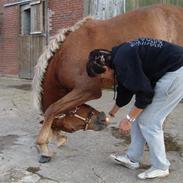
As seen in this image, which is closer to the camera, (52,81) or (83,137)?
(52,81)

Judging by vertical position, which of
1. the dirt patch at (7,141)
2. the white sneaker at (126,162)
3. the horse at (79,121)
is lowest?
the dirt patch at (7,141)

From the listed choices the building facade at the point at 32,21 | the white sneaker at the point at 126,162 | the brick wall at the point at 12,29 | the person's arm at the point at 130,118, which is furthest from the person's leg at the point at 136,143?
the brick wall at the point at 12,29

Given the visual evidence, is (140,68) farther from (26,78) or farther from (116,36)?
(26,78)

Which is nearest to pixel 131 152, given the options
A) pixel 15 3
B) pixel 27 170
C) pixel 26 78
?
pixel 27 170

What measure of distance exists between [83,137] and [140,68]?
245 centimetres

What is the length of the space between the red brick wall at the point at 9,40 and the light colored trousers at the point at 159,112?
10.8 m

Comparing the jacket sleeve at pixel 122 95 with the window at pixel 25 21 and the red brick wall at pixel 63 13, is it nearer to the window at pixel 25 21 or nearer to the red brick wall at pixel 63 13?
the red brick wall at pixel 63 13

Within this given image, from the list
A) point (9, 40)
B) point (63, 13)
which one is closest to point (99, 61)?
point (63, 13)

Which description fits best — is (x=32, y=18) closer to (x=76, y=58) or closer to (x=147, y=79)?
(x=76, y=58)

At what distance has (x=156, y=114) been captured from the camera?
4.27m

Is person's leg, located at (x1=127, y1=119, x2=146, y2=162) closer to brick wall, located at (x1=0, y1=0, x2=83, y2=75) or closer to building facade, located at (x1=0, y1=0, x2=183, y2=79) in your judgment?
building facade, located at (x1=0, y1=0, x2=183, y2=79)

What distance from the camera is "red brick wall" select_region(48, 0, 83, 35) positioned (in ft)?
37.8

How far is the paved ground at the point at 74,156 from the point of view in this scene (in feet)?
15.0

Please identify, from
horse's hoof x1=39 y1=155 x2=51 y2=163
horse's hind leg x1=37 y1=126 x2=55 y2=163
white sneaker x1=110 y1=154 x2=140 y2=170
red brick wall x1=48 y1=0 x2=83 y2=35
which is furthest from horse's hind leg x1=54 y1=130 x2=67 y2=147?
red brick wall x1=48 y1=0 x2=83 y2=35
